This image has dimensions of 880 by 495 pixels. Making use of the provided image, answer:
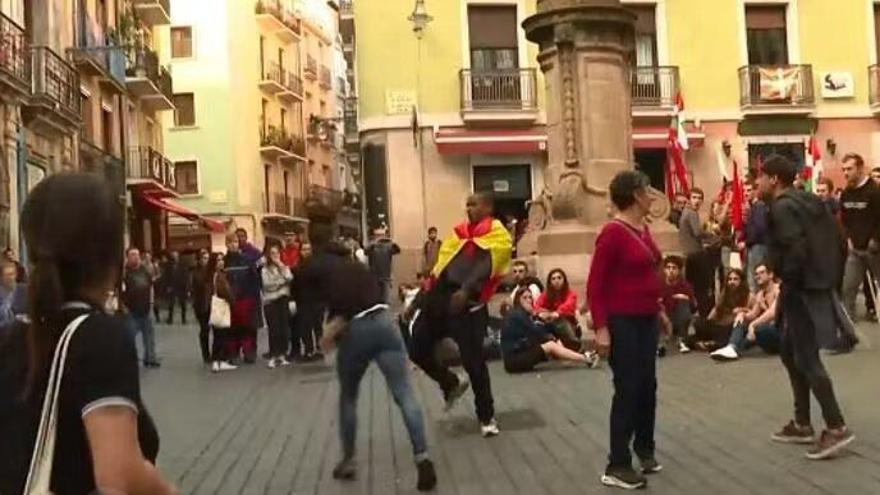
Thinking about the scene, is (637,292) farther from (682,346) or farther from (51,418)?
(682,346)

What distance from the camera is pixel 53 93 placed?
1120 inches

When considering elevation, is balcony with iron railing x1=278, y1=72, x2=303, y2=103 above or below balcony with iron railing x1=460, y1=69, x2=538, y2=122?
above

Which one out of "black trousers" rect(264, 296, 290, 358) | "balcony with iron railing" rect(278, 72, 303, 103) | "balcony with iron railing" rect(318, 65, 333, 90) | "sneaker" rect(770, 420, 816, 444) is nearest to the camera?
"sneaker" rect(770, 420, 816, 444)

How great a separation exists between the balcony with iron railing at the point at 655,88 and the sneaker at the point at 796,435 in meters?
29.0

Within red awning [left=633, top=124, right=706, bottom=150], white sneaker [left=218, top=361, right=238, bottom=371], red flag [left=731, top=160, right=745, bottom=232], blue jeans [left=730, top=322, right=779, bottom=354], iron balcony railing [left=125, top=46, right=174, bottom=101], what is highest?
iron balcony railing [left=125, top=46, right=174, bottom=101]

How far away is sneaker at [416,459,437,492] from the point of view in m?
7.14

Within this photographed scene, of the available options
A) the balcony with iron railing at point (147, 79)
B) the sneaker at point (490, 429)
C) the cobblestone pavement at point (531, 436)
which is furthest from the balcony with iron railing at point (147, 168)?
the sneaker at point (490, 429)

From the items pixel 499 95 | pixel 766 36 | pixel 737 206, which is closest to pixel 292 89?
pixel 499 95

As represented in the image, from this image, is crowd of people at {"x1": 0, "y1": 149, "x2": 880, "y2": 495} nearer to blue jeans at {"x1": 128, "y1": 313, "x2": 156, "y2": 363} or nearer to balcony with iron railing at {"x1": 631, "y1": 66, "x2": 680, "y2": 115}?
blue jeans at {"x1": 128, "y1": 313, "x2": 156, "y2": 363}

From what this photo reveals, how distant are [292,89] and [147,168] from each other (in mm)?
24146

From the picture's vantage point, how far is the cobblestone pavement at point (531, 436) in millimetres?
7086

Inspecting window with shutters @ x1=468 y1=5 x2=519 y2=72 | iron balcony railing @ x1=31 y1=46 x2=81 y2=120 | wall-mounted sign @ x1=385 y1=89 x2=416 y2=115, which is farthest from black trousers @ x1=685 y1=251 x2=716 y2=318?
window with shutters @ x1=468 y1=5 x2=519 y2=72

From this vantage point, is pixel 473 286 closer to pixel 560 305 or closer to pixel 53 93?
pixel 560 305

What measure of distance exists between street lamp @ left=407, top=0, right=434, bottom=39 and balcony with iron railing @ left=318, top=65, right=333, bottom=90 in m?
40.4
